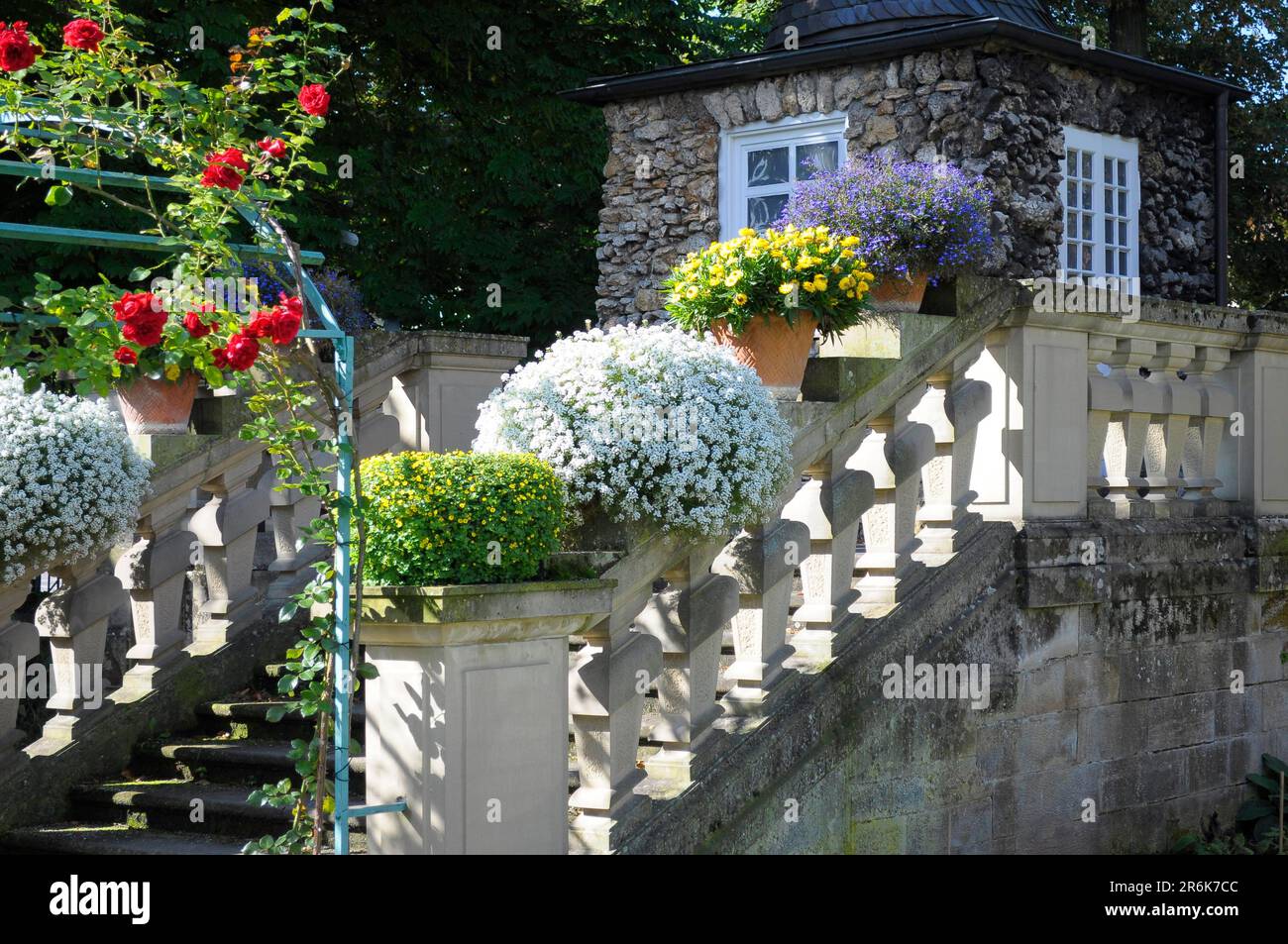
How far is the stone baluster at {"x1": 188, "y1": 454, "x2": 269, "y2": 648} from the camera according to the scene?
22.4 ft

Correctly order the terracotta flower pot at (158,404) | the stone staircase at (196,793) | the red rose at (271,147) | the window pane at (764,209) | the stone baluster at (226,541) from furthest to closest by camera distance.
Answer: the window pane at (764,209) < the stone baluster at (226,541) < the terracotta flower pot at (158,404) < the stone staircase at (196,793) < the red rose at (271,147)

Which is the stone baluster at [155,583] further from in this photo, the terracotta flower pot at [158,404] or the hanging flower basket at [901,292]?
the hanging flower basket at [901,292]

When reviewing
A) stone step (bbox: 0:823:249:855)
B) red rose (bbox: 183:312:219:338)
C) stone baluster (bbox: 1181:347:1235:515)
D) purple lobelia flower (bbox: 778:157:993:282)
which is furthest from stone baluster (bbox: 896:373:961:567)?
red rose (bbox: 183:312:219:338)

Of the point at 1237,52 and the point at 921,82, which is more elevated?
the point at 1237,52

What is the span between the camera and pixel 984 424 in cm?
659

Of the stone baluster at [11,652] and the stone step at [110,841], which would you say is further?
the stone baluster at [11,652]

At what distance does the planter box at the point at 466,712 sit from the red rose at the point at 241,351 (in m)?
0.70

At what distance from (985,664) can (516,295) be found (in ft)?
35.7

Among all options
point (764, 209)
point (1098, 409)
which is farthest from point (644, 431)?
point (764, 209)

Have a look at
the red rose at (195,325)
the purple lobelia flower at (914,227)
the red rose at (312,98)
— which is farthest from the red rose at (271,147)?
the purple lobelia flower at (914,227)

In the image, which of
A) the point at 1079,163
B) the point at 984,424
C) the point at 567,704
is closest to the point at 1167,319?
the point at 984,424

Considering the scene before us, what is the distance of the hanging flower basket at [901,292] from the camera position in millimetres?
6543

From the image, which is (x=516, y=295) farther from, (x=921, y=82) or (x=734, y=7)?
(x=734, y=7)

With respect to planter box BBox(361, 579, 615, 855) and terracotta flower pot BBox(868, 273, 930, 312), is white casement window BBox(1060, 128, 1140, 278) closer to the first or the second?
terracotta flower pot BBox(868, 273, 930, 312)
